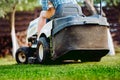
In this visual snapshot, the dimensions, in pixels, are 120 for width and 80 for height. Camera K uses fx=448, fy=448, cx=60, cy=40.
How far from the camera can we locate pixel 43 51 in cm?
1064

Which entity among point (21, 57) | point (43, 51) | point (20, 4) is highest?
point (43, 51)

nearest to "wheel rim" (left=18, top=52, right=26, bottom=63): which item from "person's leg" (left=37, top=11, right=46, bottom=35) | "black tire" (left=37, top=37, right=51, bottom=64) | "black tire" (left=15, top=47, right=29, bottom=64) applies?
"black tire" (left=15, top=47, right=29, bottom=64)

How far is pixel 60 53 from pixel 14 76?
8.86 ft

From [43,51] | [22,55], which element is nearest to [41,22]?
[43,51]

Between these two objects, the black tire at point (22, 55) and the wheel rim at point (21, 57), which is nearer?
the black tire at point (22, 55)

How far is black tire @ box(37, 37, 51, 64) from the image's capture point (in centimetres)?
1060

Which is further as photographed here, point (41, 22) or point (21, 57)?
point (21, 57)

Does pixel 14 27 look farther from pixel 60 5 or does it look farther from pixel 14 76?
pixel 14 76

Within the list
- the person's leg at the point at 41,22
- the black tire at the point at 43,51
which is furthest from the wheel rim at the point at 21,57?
the black tire at the point at 43,51

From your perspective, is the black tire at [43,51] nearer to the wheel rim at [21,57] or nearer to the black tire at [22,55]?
the black tire at [22,55]

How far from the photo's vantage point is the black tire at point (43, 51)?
34.8ft

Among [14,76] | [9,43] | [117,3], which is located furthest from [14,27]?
[14,76]

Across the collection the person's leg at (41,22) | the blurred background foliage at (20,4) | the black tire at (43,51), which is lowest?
the blurred background foliage at (20,4)

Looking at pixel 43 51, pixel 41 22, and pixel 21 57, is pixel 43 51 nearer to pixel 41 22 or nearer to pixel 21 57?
pixel 41 22
